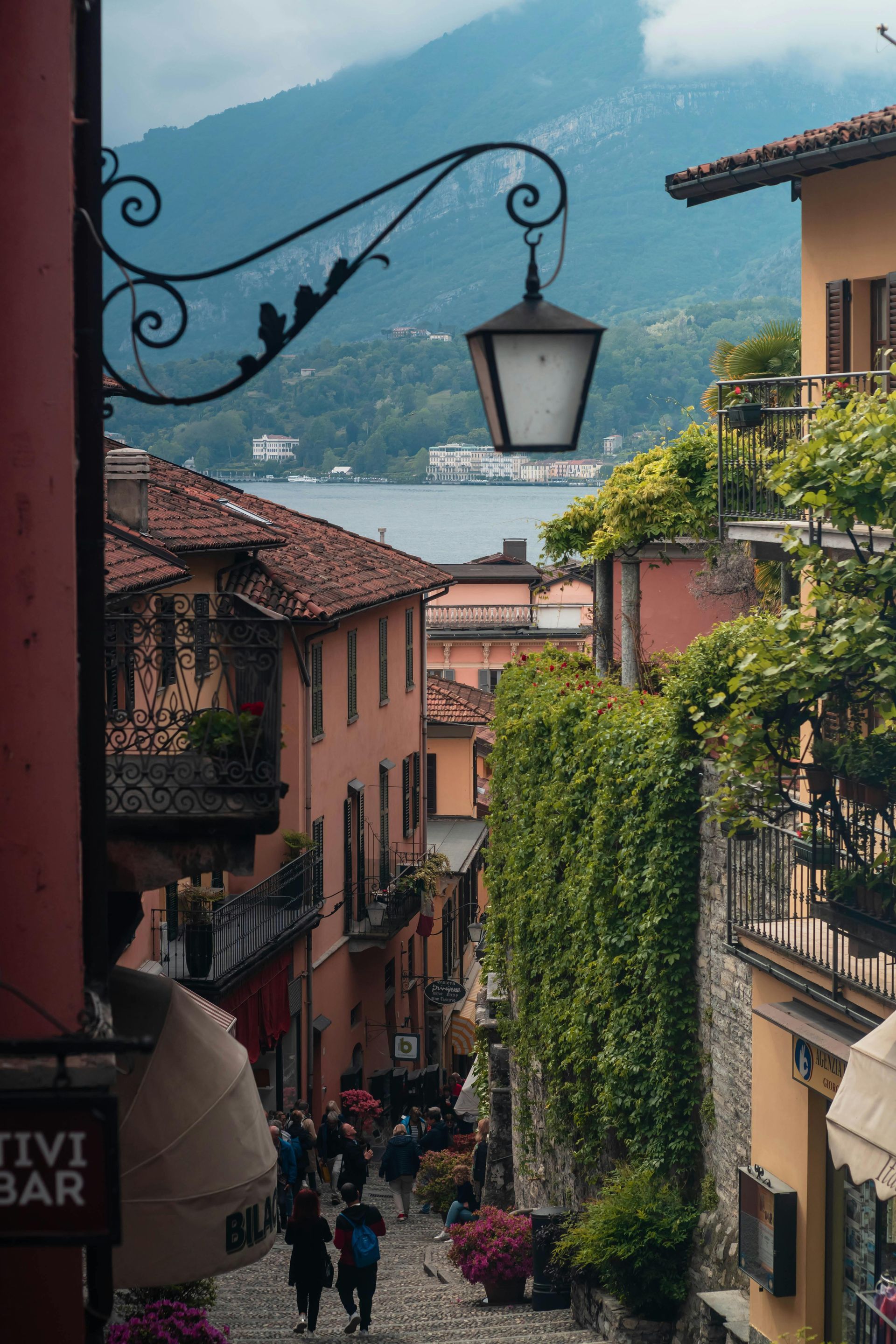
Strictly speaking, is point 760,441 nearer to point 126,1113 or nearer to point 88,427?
point 126,1113

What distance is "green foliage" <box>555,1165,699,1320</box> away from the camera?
13.1 meters

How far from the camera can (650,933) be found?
44.5ft

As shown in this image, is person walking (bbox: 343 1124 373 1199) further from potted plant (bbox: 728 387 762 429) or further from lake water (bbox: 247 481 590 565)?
lake water (bbox: 247 481 590 565)

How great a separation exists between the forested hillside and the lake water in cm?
2966

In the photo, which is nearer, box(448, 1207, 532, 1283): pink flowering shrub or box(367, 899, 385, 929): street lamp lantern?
box(448, 1207, 532, 1283): pink flowering shrub

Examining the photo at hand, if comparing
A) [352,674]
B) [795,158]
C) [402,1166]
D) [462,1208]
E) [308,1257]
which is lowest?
[402,1166]

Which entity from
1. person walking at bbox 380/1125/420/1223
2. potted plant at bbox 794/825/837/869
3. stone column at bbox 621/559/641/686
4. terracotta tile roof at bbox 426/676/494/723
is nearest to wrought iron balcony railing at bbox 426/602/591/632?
terracotta tile roof at bbox 426/676/494/723

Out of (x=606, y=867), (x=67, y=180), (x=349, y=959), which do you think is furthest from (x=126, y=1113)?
(x=349, y=959)

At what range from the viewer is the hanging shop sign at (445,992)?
3028 cm

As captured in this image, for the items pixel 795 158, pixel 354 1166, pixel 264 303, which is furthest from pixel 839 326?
pixel 264 303

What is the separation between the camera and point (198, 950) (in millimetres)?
20469

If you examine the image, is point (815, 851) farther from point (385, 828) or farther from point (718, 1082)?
Result: point (385, 828)

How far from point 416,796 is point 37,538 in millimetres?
31177

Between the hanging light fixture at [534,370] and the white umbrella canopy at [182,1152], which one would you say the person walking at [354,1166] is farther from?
the hanging light fixture at [534,370]
